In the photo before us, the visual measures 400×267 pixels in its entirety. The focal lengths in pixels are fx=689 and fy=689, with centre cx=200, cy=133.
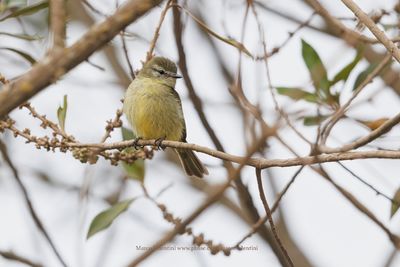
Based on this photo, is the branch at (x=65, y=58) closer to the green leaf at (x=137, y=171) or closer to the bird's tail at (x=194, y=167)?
the green leaf at (x=137, y=171)

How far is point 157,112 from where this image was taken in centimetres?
530

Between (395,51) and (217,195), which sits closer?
(217,195)

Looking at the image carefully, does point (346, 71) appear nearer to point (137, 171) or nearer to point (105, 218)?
point (137, 171)

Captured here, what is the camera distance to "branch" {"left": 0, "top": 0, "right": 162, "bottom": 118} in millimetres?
1562

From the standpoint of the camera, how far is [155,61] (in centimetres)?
579

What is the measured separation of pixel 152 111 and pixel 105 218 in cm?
130

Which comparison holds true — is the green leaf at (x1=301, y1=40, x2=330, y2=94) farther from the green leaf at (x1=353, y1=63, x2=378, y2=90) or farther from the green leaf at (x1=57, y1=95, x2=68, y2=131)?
the green leaf at (x1=57, y1=95, x2=68, y2=131)

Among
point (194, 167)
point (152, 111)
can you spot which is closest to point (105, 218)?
point (194, 167)

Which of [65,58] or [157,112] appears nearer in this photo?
[65,58]

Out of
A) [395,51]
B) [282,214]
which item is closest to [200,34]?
[282,214]

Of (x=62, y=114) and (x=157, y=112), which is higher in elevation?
(x=157, y=112)

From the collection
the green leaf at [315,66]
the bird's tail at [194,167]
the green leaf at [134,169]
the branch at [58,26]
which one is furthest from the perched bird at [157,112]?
the branch at [58,26]

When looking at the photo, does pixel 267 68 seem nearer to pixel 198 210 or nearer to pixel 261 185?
pixel 261 185

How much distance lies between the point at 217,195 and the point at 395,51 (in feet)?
5.44
